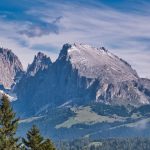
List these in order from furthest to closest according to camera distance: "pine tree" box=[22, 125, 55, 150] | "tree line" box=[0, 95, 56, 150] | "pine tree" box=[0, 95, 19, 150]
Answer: "pine tree" box=[22, 125, 55, 150] < "tree line" box=[0, 95, 56, 150] < "pine tree" box=[0, 95, 19, 150]

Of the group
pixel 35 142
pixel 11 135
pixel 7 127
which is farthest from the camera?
pixel 35 142

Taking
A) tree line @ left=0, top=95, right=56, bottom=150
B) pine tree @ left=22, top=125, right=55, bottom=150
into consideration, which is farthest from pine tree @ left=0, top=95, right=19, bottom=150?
pine tree @ left=22, top=125, right=55, bottom=150

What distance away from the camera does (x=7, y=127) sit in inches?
2218

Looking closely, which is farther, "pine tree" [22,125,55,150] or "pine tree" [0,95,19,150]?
"pine tree" [22,125,55,150]

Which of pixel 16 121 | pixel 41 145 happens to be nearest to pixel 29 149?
pixel 41 145

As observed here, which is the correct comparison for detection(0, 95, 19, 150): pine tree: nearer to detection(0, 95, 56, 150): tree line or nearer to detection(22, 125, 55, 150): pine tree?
detection(0, 95, 56, 150): tree line

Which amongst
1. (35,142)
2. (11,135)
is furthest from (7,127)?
(35,142)

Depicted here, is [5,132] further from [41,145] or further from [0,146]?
[41,145]

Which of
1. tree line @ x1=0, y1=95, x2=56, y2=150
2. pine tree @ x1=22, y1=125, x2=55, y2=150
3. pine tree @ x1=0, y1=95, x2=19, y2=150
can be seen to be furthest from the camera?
pine tree @ x1=22, y1=125, x2=55, y2=150

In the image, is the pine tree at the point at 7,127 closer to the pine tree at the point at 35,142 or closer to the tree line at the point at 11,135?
the tree line at the point at 11,135

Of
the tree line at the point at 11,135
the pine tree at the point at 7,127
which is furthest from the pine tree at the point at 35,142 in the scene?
the pine tree at the point at 7,127

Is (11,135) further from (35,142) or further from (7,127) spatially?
(35,142)

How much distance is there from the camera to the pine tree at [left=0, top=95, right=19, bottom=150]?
181ft

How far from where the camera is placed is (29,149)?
60406 millimetres
